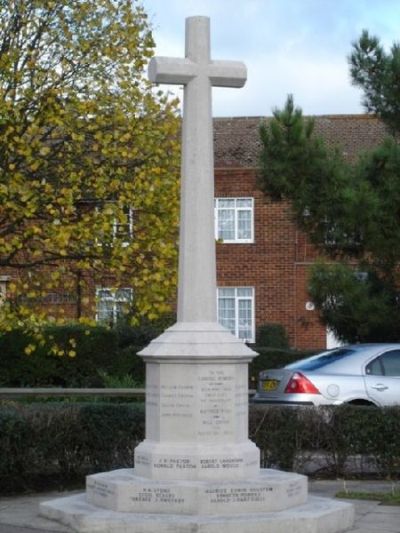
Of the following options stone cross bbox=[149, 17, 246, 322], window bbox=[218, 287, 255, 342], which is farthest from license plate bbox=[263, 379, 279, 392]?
window bbox=[218, 287, 255, 342]

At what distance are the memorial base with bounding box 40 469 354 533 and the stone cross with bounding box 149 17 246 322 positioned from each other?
155 centimetres

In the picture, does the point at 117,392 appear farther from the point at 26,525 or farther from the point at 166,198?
the point at 26,525

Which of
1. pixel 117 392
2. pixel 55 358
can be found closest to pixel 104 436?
pixel 117 392

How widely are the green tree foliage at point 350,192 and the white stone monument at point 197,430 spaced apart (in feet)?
23.2

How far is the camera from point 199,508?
1003 centimetres

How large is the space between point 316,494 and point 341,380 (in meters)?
3.51

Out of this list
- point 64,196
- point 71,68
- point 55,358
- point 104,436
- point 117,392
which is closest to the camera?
point 104,436

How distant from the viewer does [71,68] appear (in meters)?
17.2

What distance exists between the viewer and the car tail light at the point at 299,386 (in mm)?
15578


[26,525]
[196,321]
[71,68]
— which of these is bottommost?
[26,525]

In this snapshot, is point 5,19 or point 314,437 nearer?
point 314,437

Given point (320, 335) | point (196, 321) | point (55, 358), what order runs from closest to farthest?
1. point (196, 321)
2. point (55, 358)
3. point (320, 335)

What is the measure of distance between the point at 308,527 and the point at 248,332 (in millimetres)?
25100

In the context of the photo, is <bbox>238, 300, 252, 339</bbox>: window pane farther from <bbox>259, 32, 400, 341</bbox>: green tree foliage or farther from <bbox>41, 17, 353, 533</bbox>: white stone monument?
<bbox>41, 17, 353, 533</bbox>: white stone monument
